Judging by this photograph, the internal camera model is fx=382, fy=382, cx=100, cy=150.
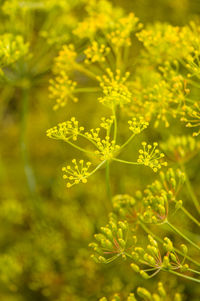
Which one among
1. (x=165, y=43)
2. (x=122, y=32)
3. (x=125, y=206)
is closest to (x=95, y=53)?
(x=122, y=32)

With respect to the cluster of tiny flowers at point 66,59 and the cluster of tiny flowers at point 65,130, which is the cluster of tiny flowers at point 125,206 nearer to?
the cluster of tiny flowers at point 65,130

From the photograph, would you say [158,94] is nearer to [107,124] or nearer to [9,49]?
[107,124]

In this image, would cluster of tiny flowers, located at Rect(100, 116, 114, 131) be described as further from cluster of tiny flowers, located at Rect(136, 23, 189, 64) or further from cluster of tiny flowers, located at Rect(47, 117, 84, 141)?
cluster of tiny flowers, located at Rect(136, 23, 189, 64)

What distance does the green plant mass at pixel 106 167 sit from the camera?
99cm

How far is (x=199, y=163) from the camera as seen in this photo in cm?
148

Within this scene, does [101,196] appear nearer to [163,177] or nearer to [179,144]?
[179,144]

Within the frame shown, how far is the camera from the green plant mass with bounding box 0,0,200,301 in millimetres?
991

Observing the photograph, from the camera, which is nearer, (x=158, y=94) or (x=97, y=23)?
(x=158, y=94)

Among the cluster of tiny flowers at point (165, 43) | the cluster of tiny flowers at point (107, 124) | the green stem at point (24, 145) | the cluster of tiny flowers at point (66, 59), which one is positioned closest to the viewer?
the cluster of tiny flowers at point (107, 124)

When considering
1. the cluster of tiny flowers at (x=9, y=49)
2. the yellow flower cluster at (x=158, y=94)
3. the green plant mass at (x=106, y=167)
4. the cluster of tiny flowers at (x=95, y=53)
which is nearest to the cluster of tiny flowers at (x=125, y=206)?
the green plant mass at (x=106, y=167)

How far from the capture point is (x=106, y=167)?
941 mm

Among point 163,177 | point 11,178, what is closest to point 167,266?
point 163,177

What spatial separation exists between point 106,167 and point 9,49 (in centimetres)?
54

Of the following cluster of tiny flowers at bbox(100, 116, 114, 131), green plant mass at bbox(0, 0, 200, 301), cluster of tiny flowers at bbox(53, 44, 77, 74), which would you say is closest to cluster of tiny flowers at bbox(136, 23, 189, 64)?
green plant mass at bbox(0, 0, 200, 301)
